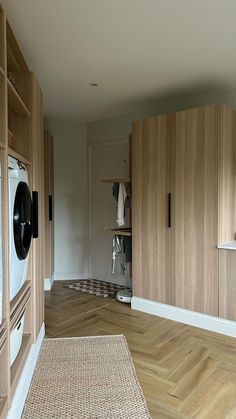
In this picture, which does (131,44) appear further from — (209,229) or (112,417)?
(112,417)

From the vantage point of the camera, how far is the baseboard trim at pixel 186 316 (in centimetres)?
279

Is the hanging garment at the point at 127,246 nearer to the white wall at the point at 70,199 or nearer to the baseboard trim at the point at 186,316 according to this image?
the baseboard trim at the point at 186,316

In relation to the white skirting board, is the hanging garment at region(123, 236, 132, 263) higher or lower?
higher

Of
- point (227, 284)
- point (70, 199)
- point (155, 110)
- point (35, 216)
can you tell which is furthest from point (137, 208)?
point (70, 199)

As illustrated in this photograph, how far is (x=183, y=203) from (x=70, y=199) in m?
2.16

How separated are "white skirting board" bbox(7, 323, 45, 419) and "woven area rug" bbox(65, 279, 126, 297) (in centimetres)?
165

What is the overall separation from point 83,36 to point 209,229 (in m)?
1.94

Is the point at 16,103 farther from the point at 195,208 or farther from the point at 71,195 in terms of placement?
the point at 71,195

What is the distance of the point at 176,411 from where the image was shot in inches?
69.9

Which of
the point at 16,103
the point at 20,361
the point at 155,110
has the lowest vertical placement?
the point at 20,361

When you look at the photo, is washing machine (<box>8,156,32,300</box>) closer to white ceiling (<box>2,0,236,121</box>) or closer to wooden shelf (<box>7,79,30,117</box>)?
wooden shelf (<box>7,79,30,117</box>)

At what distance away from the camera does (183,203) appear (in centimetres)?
304

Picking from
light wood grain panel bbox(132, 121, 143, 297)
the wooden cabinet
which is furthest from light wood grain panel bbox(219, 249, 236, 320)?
the wooden cabinet

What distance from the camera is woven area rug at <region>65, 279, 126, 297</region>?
4062 millimetres
